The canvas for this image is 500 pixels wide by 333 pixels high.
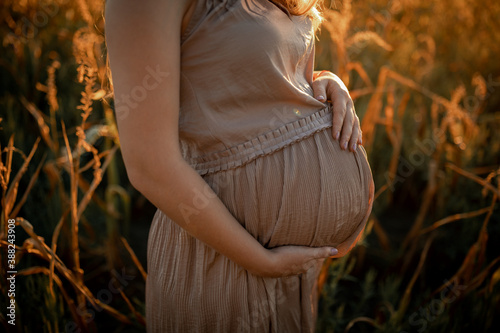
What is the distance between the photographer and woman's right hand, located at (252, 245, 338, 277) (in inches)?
29.3

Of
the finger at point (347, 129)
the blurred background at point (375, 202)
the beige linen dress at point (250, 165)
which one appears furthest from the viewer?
the blurred background at point (375, 202)

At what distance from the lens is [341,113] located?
0.86 m

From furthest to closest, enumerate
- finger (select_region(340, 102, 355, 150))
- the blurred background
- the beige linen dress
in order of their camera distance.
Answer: the blurred background → finger (select_region(340, 102, 355, 150)) → the beige linen dress

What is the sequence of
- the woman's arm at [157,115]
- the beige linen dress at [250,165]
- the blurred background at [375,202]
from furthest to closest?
the blurred background at [375,202] → the beige linen dress at [250,165] → the woman's arm at [157,115]

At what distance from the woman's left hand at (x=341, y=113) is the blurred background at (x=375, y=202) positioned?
1.79 feet

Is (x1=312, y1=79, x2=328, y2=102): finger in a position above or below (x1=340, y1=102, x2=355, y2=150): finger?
above

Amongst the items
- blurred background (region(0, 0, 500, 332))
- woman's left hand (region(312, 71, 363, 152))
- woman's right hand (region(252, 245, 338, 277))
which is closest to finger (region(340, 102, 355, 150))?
woman's left hand (region(312, 71, 363, 152))

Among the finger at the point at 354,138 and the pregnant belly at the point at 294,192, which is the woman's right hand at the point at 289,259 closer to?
the pregnant belly at the point at 294,192

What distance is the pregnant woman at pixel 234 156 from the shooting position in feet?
1.90

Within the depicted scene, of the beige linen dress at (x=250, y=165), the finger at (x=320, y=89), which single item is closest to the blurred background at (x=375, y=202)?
the beige linen dress at (x=250, y=165)

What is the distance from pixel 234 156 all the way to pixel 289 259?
0.77ft

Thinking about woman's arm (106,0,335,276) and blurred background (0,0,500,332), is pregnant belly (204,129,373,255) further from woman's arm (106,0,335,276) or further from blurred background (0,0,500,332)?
blurred background (0,0,500,332)

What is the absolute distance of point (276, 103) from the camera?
762 millimetres

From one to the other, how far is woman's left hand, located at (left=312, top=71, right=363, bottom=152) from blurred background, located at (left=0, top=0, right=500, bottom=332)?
0.55m
